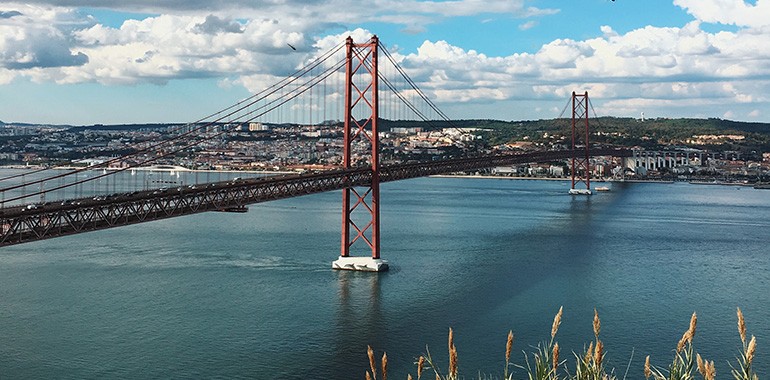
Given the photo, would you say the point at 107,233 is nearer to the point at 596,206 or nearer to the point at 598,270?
the point at 598,270

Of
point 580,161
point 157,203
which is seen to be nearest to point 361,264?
point 157,203

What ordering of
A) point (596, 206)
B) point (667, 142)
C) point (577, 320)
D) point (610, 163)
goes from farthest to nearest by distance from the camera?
point (667, 142) → point (610, 163) → point (596, 206) → point (577, 320)

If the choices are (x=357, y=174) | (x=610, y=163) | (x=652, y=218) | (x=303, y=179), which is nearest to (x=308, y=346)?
(x=303, y=179)

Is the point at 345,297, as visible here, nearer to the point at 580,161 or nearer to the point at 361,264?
the point at 361,264

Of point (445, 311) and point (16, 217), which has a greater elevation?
point (16, 217)

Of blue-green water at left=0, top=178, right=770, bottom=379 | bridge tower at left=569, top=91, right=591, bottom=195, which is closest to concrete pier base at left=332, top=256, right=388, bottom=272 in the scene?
blue-green water at left=0, top=178, right=770, bottom=379

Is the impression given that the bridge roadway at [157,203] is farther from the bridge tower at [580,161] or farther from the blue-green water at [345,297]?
the bridge tower at [580,161]

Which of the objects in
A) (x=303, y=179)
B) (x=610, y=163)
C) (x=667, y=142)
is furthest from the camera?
(x=667, y=142)

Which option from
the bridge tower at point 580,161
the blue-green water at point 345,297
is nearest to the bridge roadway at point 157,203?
the blue-green water at point 345,297
